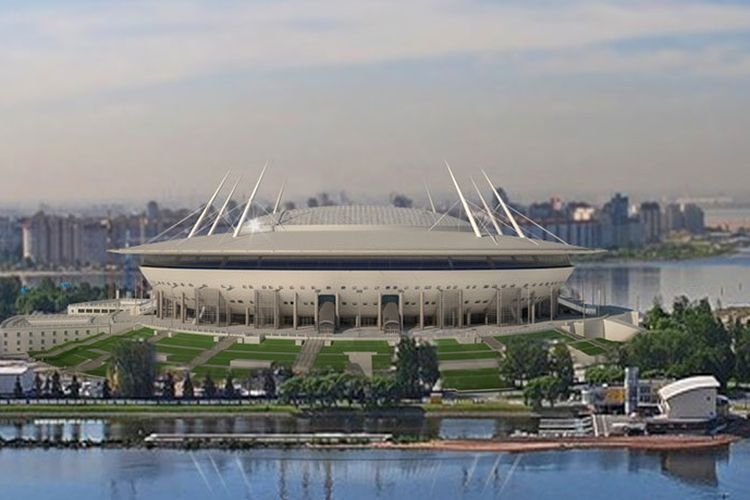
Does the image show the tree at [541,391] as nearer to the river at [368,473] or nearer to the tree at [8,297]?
the river at [368,473]

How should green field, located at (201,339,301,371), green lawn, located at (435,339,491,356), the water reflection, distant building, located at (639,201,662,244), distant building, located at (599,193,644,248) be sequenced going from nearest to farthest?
the water reflection
green field, located at (201,339,301,371)
green lawn, located at (435,339,491,356)
distant building, located at (599,193,644,248)
distant building, located at (639,201,662,244)

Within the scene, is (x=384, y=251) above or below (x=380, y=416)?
above

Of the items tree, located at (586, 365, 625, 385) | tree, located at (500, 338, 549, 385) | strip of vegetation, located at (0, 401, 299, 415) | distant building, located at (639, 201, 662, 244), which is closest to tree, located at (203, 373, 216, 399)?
strip of vegetation, located at (0, 401, 299, 415)

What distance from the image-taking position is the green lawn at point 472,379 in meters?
27.2

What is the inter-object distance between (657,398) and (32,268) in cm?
6687

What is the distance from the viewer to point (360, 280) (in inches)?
1264

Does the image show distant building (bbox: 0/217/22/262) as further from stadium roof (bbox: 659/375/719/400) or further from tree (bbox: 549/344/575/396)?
stadium roof (bbox: 659/375/719/400)

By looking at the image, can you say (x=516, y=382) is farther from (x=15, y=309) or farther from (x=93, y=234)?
(x=93, y=234)

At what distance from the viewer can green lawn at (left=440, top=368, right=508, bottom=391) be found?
2719 centimetres

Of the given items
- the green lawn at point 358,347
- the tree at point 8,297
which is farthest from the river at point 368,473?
the tree at point 8,297

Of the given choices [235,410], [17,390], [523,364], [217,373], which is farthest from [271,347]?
[523,364]

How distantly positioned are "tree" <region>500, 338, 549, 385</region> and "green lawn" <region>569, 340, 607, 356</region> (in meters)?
3.06

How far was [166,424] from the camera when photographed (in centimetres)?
2480

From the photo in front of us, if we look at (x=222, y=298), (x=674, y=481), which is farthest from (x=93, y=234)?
(x=674, y=481)
